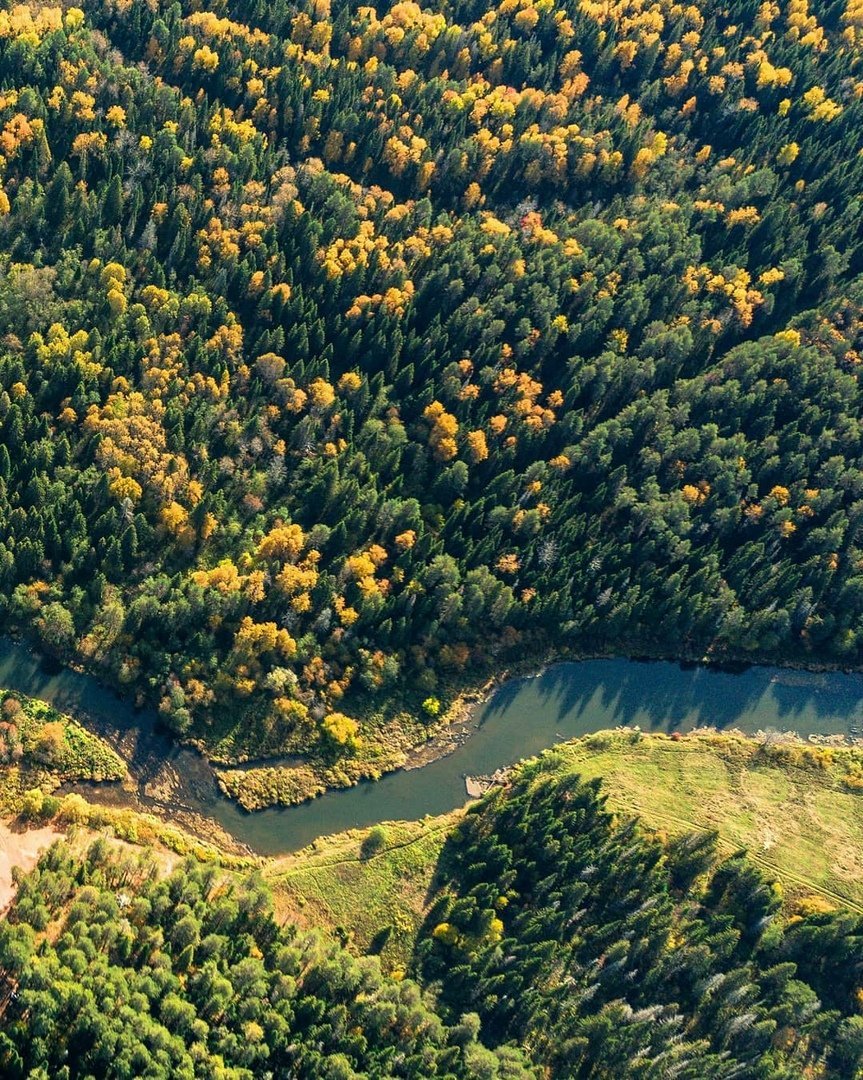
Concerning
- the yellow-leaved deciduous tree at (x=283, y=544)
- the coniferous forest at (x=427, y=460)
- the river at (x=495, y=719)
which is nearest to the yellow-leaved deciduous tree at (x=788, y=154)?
the coniferous forest at (x=427, y=460)

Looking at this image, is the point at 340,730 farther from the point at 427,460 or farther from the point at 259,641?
the point at 427,460

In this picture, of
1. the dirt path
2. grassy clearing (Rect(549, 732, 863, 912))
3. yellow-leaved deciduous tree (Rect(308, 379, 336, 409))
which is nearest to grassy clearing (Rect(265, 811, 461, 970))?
grassy clearing (Rect(549, 732, 863, 912))

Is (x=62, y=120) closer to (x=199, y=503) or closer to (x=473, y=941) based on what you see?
(x=199, y=503)

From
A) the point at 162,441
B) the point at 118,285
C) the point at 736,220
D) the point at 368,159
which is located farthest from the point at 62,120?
the point at 736,220

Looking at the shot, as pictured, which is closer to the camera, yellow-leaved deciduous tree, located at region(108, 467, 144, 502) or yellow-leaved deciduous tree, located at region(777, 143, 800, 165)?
yellow-leaved deciduous tree, located at region(108, 467, 144, 502)

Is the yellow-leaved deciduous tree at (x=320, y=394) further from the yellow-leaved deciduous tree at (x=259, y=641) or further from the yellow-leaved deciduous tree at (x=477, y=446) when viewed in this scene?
the yellow-leaved deciduous tree at (x=259, y=641)

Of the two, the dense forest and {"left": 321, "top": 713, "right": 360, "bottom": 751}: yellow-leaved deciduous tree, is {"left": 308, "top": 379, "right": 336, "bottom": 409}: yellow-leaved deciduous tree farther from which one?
the dense forest
